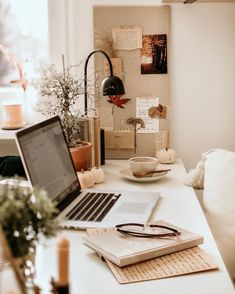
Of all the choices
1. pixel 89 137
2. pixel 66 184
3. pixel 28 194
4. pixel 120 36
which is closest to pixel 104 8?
pixel 120 36

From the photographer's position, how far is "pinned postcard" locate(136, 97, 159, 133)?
7.99ft

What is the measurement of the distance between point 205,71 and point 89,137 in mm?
635

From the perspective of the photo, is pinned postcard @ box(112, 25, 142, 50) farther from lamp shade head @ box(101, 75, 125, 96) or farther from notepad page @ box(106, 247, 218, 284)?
notepad page @ box(106, 247, 218, 284)

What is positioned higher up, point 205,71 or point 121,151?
point 205,71

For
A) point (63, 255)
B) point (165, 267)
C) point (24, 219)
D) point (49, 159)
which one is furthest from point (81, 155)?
point (63, 255)

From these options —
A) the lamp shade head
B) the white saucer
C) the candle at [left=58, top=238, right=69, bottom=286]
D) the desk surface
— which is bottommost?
the desk surface

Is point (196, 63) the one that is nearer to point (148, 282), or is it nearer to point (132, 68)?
point (132, 68)

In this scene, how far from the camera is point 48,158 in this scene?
163 centimetres

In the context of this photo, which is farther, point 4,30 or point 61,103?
point 4,30

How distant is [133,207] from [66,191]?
0.73ft

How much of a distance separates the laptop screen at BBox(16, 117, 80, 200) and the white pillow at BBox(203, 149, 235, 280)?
0.47 m

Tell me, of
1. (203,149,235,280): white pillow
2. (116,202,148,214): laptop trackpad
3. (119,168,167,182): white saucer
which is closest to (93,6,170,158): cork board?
(119,168,167,182): white saucer

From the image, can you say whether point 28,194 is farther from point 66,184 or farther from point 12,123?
point 12,123

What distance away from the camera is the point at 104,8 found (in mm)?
2387
